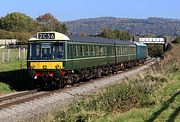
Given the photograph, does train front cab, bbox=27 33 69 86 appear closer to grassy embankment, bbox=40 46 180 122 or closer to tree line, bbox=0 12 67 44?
grassy embankment, bbox=40 46 180 122

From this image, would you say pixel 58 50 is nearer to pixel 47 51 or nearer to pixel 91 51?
pixel 47 51

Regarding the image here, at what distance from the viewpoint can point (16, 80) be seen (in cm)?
2533

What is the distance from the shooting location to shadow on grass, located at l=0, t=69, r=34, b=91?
2437 centimetres

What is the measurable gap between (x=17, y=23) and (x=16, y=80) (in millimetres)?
100966

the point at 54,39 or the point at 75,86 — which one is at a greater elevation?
the point at 54,39

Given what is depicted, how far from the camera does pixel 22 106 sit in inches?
658

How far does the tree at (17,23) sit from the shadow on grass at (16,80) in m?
93.6

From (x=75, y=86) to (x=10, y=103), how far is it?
26.0 ft

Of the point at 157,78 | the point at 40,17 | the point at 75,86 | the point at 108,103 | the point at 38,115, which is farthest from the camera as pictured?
the point at 40,17

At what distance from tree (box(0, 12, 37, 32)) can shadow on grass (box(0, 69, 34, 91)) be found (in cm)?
9359

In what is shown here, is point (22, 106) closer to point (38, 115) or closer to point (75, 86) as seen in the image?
point (38, 115)

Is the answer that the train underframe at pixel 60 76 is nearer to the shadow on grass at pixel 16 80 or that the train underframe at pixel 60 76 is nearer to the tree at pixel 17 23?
the shadow on grass at pixel 16 80

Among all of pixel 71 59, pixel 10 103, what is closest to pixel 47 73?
pixel 71 59

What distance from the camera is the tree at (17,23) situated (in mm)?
121250
